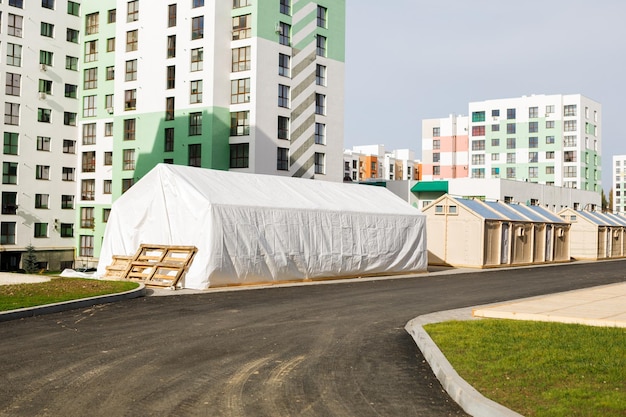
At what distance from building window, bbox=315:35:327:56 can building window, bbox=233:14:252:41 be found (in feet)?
24.2

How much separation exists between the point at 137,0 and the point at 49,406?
57147mm

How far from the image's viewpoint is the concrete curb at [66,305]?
13431 millimetres

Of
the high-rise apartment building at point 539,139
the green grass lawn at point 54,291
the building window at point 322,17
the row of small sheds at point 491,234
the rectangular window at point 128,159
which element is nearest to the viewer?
the green grass lawn at point 54,291

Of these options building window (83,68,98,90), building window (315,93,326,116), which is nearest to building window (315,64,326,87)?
building window (315,93,326,116)

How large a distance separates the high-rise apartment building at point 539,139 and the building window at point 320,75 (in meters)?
49.2

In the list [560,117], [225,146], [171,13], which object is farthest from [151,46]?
[560,117]

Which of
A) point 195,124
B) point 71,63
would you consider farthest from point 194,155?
point 71,63

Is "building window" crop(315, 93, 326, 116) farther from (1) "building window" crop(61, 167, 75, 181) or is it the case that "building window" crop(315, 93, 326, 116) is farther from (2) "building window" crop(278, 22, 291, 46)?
(1) "building window" crop(61, 167, 75, 181)

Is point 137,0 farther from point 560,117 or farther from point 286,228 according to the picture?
point 560,117

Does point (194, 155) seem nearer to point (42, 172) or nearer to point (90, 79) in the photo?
point (42, 172)

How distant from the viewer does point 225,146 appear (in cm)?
5266

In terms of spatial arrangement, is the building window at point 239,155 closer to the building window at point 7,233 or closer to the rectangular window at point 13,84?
the building window at point 7,233

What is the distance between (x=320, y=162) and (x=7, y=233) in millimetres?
28608

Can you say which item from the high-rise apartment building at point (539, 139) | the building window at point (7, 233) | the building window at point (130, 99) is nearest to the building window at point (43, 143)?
the building window at point (7, 233)
